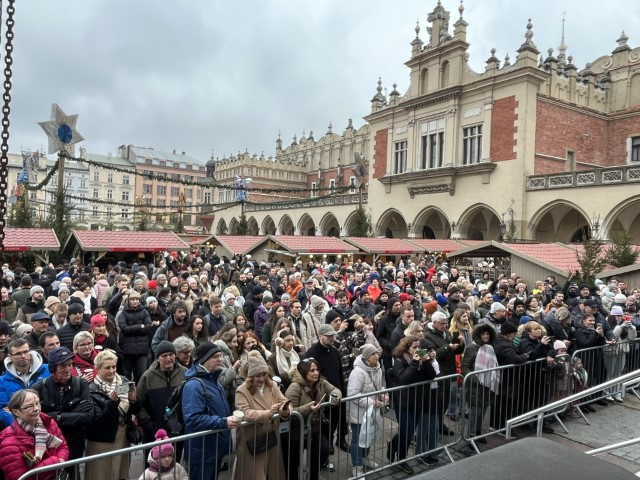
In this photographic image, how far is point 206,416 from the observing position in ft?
12.1

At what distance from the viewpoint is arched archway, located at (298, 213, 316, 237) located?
41031 mm

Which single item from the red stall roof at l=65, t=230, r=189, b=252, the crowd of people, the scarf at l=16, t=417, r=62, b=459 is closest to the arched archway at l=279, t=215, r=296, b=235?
the red stall roof at l=65, t=230, r=189, b=252

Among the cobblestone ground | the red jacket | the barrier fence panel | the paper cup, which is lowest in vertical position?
the cobblestone ground

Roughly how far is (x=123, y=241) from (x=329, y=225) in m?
23.8

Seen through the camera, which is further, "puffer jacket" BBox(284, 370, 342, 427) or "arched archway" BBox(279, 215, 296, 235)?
"arched archway" BBox(279, 215, 296, 235)

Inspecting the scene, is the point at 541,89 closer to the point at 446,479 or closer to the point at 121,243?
the point at 121,243

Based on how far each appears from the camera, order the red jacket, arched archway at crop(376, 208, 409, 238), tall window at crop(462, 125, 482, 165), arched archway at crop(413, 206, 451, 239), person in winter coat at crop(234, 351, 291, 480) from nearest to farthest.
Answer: the red jacket, person in winter coat at crop(234, 351, 291, 480), tall window at crop(462, 125, 482, 165), arched archway at crop(413, 206, 451, 239), arched archway at crop(376, 208, 409, 238)

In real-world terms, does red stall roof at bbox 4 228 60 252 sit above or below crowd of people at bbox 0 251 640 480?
above

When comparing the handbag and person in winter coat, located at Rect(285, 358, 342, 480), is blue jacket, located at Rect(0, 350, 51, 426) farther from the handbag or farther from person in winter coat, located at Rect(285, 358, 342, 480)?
person in winter coat, located at Rect(285, 358, 342, 480)

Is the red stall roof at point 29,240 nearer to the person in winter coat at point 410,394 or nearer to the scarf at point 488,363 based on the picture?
the person in winter coat at point 410,394

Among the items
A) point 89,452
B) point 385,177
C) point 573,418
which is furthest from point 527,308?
point 385,177

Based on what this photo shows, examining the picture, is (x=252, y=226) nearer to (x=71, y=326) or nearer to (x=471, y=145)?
(x=471, y=145)

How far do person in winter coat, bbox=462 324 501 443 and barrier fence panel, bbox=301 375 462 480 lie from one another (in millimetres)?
223

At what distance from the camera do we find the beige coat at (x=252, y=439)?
12.6ft
